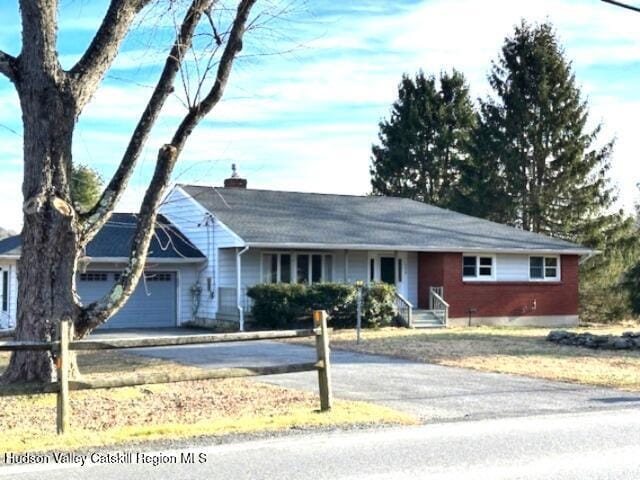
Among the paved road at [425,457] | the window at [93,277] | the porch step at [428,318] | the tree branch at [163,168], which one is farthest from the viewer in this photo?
the porch step at [428,318]

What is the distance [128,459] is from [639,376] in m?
Result: 10.9

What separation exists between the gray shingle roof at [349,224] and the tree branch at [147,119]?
14.2m

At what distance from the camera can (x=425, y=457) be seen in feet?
27.0

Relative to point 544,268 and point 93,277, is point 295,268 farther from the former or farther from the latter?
point 544,268

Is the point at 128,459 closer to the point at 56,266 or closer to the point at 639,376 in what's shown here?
the point at 56,266

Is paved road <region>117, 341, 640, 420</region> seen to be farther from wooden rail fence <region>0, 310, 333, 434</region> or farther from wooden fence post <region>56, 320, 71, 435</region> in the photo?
wooden fence post <region>56, 320, 71, 435</region>

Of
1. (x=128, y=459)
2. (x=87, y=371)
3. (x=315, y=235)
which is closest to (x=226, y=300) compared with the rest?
(x=315, y=235)

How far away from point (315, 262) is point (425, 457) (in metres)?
22.0

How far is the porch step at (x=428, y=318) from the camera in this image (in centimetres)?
2959

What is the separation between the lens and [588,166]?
47219 mm

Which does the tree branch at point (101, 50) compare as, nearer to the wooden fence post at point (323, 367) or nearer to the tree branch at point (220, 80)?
the tree branch at point (220, 80)

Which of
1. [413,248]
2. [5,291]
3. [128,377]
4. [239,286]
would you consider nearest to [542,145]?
[413,248]

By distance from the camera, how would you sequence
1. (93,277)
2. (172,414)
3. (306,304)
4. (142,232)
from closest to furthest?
(172,414), (142,232), (306,304), (93,277)

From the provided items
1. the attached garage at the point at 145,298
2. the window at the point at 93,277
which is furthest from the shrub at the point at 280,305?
the window at the point at 93,277
